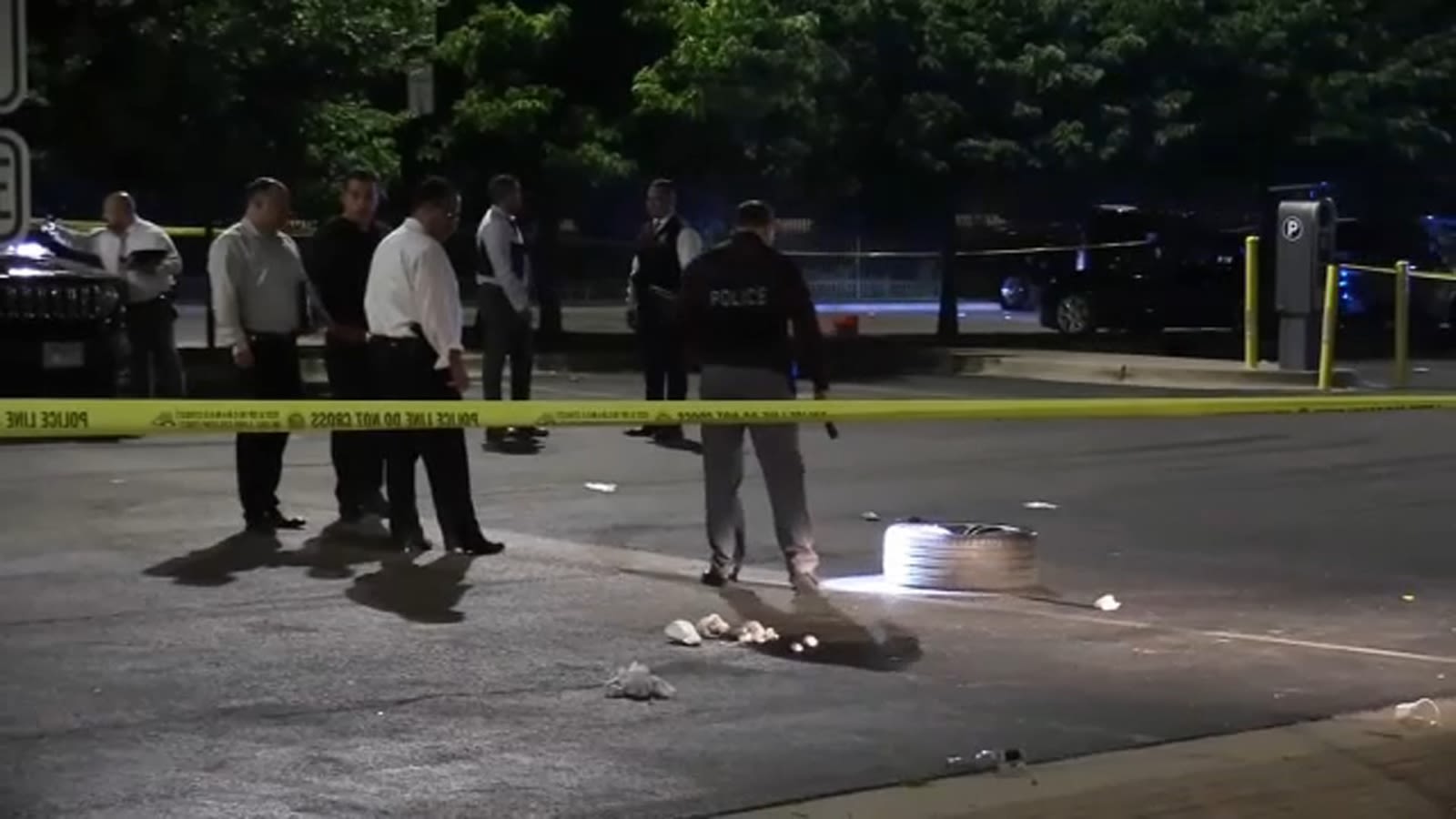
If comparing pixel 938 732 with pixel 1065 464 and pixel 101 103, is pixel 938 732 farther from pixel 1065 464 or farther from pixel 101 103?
pixel 101 103

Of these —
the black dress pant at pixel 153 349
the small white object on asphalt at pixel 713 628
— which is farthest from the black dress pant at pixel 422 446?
the black dress pant at pixel 153 349

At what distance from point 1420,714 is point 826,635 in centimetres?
240

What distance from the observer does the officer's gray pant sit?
10.7m

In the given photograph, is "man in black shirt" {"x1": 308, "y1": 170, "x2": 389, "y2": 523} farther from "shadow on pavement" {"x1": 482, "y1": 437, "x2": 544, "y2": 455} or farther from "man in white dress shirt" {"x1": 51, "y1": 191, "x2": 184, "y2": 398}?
"man in white dress shirt" {"x1": 51, "y1": 191, "x2": 184, "y2": 398}

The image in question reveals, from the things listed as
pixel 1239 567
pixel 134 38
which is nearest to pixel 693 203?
pixel 134 38

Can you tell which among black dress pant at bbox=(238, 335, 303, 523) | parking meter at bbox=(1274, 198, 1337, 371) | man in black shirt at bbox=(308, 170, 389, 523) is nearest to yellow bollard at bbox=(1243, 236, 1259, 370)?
parking meter at bbox=(1274, 198, 1337, 371)

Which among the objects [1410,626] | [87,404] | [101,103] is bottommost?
[1410,626]

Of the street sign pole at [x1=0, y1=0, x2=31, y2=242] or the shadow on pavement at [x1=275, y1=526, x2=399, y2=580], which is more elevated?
the street sign pole at [x1=0, y1=0, x2=31, y2=242]

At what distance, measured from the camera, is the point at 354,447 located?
12141mm

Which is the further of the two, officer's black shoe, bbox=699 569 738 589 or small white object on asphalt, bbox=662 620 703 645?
officer's black shoe, bbox=699 569 738 589

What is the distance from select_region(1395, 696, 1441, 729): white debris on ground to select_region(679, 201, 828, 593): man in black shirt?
9.84 feet

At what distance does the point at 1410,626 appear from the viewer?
10531 millimetres

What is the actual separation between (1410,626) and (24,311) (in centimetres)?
921

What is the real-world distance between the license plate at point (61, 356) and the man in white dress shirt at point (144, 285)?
0.90 metres
